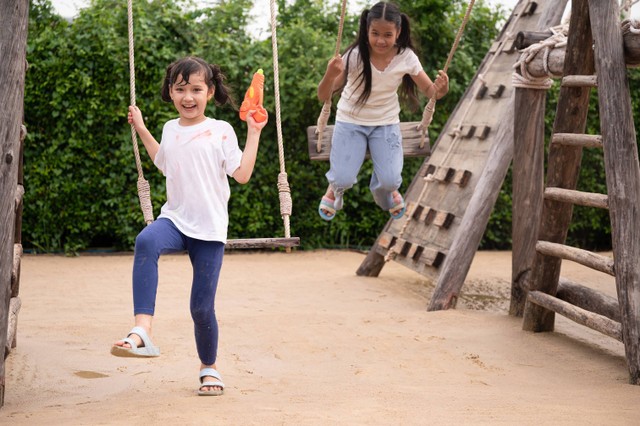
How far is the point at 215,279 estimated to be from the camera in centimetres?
414

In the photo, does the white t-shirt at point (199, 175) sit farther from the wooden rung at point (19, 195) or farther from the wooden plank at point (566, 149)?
the wooden plank at point (566, 149)

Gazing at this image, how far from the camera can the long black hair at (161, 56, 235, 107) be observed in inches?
163

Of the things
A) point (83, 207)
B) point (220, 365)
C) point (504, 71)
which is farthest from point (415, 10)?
point (220, 365)

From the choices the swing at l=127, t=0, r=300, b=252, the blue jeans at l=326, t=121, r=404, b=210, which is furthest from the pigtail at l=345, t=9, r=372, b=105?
the swing at l=127, t=0, r=300, b=252

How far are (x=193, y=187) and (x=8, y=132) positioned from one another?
88 centimetres

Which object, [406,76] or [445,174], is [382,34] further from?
[445,174]

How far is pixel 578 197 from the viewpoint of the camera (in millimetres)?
5648

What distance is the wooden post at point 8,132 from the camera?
4141mm

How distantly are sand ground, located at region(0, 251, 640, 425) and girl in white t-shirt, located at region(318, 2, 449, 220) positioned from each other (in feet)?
3.61

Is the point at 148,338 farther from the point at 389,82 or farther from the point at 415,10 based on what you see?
the point at 415,10

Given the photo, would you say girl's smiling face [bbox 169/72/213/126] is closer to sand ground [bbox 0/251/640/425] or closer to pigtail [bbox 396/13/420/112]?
sand ground [bbox 0/251/640/425]

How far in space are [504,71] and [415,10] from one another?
226 centimetres

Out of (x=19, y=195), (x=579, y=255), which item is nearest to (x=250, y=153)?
(x=19, y=195)

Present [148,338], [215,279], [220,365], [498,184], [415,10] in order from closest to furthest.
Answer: [148,338] → [215,279] → [220,365] → [498,184] → [415,10]
